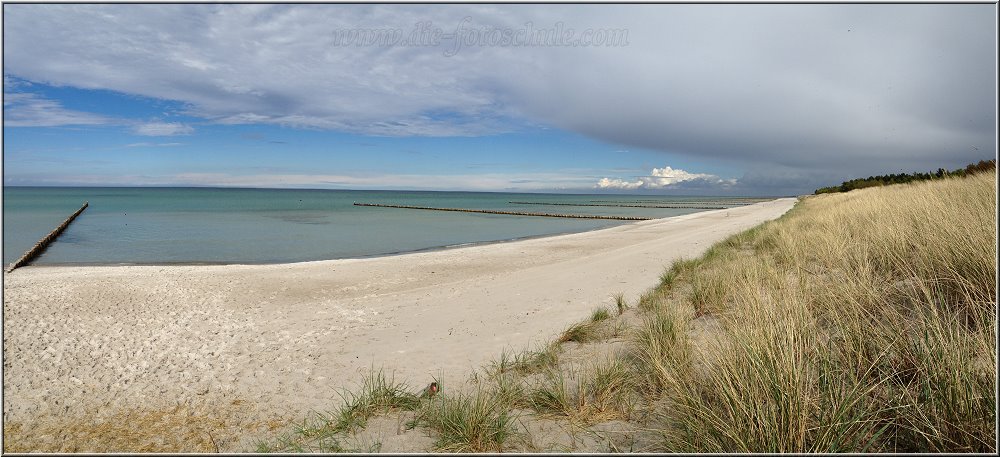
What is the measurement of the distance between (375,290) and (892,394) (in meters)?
11.7

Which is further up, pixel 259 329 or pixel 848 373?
pixel 848 373

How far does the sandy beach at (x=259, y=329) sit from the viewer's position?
6.27 meters

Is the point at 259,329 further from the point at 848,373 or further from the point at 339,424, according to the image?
the point at 848,373

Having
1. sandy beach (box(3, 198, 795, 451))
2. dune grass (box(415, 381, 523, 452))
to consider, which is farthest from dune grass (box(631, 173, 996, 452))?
sandy beach (box(3, 198, 795, 451))

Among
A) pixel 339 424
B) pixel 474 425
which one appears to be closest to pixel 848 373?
pixel 474 425

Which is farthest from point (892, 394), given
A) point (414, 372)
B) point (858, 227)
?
point (858, 227)

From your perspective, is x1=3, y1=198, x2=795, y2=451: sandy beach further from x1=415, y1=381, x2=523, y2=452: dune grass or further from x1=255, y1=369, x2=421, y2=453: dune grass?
x1=415, y1=381, x2=523, y2=452: dune grass

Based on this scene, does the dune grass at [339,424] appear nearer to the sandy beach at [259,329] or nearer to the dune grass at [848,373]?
the sandy beach at [259,329]

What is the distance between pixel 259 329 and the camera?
933 cm

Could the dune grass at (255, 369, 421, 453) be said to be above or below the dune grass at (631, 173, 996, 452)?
below

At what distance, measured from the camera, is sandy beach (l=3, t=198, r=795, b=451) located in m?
6.27

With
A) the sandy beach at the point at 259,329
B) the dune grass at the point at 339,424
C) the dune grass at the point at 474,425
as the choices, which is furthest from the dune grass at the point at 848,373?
the sandy beach at the point at 259,329

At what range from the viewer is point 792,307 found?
457 centimetres

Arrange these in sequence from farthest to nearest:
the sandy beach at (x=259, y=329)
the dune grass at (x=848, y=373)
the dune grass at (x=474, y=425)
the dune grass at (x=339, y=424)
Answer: the sandy beach at (x=259, y=329)
the dune grass at (x=339, y=424)
the dune grass at (x=474, y=425)
the dune grass at (x=848, y=373)
